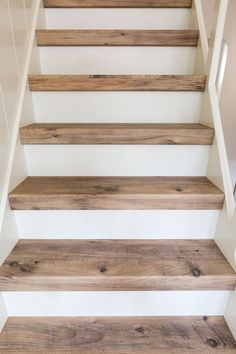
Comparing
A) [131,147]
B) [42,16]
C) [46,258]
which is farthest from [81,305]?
[42,16]

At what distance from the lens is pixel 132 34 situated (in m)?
1.25

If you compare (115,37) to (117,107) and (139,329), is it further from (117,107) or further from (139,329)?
(139,329)

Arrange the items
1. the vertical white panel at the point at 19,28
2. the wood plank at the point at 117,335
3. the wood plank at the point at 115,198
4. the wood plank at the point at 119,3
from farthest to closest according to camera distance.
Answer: the wood plank at the point at 119,3
the vertical white panel at the point at 19,28
the wood plank at the point at 115,198
the wood plank at the point at 117,335

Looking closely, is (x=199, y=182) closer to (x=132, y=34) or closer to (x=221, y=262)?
(x=221, y=262)

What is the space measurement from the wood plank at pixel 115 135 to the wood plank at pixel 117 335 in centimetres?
65

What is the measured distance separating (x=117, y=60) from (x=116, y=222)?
2.86ft

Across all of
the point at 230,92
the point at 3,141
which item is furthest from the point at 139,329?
the point at 230,92

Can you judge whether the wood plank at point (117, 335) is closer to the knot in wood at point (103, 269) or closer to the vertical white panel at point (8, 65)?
the knot in wood at point (103, 269)

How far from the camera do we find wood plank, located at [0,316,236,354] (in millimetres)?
760

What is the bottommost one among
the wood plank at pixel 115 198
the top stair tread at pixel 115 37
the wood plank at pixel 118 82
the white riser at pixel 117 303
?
the white riser at pixel 117 303

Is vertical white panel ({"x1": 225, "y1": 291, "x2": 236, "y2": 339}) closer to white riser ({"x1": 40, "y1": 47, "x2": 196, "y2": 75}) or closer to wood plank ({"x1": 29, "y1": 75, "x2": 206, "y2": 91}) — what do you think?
wood plank ({"x1": 29, "y1": 75, "x2": 206, "y2": 91})

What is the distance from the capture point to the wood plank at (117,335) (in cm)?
76

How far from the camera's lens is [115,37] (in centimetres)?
125

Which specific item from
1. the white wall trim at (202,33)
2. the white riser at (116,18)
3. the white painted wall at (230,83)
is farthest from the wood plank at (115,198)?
the white painted wall at (230,83)
